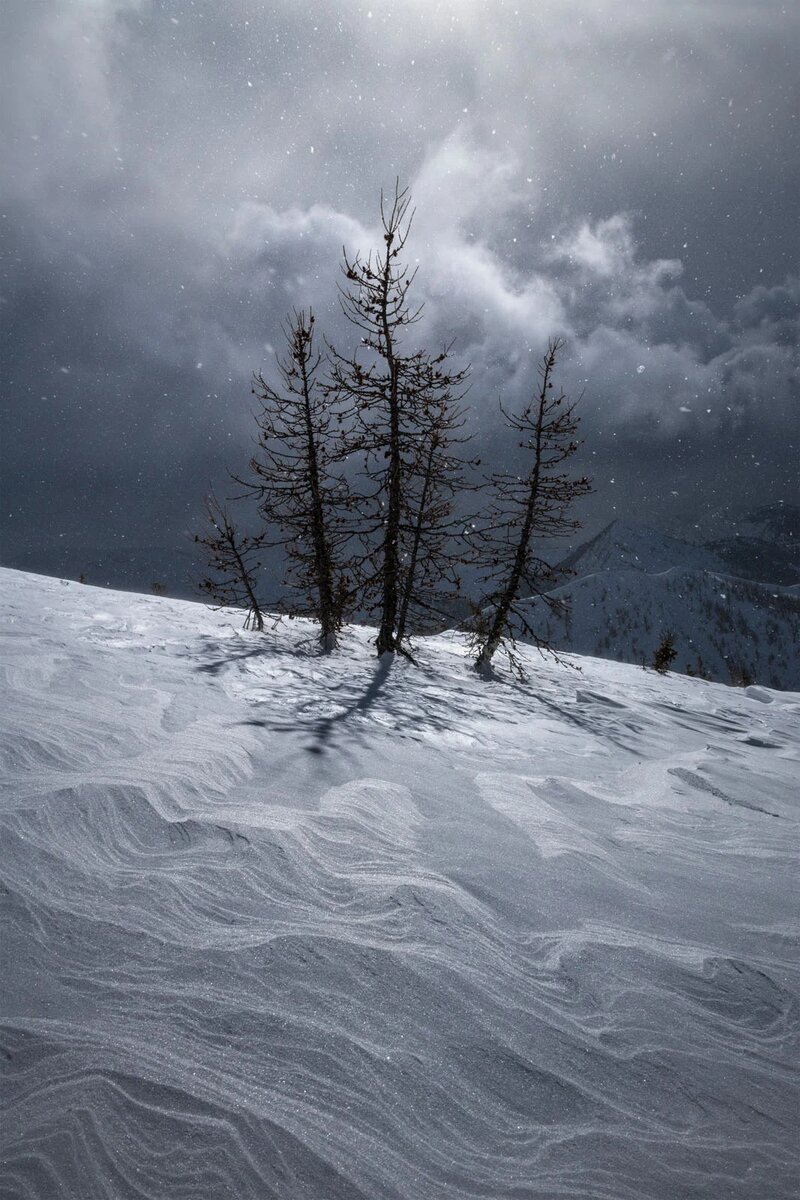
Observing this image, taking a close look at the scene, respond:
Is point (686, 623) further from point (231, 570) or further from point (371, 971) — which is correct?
point (371, 971)

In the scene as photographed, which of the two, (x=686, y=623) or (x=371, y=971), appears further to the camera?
(x=686, y=623)

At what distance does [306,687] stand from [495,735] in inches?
97.6

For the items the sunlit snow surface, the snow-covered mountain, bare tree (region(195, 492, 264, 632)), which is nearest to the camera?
the sunlit snow surface

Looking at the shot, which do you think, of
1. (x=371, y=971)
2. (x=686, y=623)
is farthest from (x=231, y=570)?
(x=686, y=623)

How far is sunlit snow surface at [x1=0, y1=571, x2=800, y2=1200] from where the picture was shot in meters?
1.53

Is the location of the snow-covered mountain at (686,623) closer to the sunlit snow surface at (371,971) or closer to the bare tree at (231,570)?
the bare tree at (231,570)

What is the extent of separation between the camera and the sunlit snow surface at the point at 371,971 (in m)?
1.53

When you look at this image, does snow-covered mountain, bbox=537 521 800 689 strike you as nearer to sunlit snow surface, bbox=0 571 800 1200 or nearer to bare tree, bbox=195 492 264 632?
bare tree, bbox=195 492 264 632

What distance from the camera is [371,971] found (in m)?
2.12

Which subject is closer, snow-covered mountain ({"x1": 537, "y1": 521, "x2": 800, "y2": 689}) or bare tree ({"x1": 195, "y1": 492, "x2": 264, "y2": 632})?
bare tree ({"x1": 195, "y1": 492, "x2": 264, "y2": 632})

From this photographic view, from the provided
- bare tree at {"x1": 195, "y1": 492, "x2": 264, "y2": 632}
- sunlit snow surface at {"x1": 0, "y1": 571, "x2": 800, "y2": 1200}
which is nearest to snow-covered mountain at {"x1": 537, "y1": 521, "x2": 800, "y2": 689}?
bare tree at {"x1": 195, "y1": 492, "x2": 264, "y2": 632}

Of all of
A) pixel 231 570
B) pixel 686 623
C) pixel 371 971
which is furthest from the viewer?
A: pixel 686 623

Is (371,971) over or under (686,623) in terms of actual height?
under

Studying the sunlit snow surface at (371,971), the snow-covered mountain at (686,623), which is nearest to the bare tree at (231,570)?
the sunlit snow surface at (371,971)
